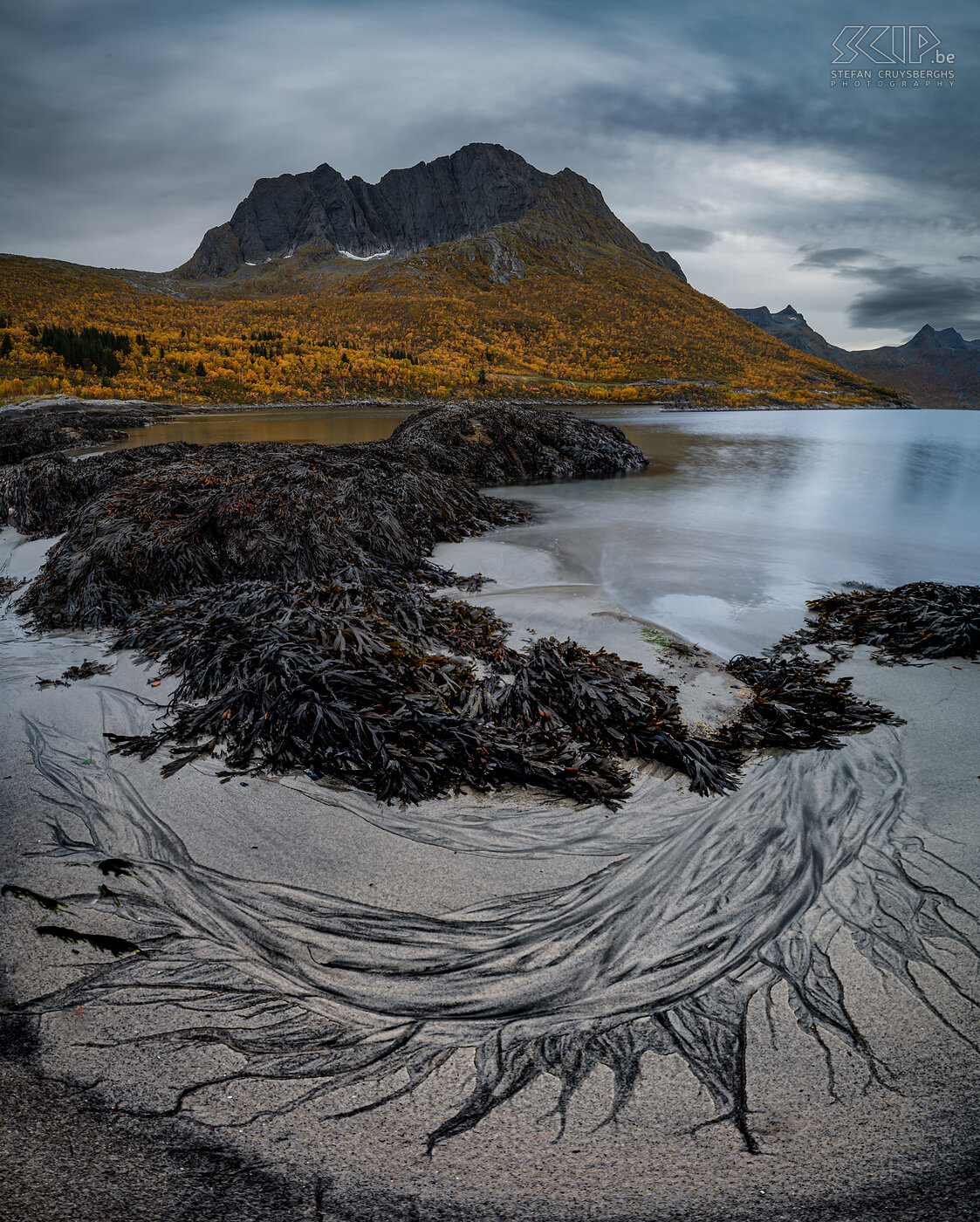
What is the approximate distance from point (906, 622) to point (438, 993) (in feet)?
13.4

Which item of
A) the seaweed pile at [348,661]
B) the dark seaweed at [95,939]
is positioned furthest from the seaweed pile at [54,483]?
the dark seaweed at [95,939]

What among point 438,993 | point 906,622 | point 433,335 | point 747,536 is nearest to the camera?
point 438,993

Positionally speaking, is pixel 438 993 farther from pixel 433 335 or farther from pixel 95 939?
pixel 433 335

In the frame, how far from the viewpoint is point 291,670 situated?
286cm

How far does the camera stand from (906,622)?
4016mm

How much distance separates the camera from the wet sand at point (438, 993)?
3.51 feet

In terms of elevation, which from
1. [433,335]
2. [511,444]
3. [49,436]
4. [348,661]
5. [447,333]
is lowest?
[348,661]

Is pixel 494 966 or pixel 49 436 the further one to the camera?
pixel 49 436

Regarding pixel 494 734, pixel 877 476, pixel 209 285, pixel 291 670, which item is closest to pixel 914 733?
pixel 494 734

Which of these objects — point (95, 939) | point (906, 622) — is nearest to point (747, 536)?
point (906, 622)

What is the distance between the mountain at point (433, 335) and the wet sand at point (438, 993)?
3519 cm

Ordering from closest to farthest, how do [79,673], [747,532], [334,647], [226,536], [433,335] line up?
[334,647] → [79,673] → [226,536] → [747,532] → [433,335]

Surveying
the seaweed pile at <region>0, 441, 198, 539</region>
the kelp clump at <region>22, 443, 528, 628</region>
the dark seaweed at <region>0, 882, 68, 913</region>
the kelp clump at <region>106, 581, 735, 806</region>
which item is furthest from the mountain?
the dark seaweed at <region>0, 882, 68, 913</region>

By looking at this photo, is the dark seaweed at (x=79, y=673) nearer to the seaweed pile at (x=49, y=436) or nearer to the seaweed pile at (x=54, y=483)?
the seaweed pile at (x=54, y=483)
